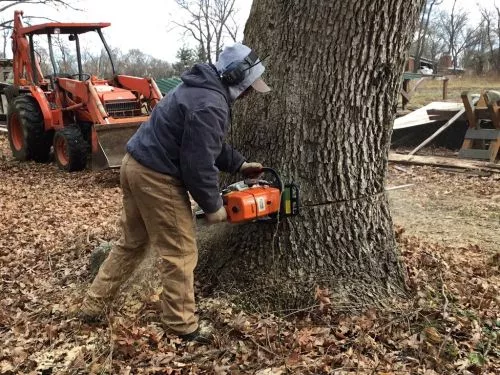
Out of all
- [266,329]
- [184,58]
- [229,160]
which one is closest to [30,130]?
[229,160]

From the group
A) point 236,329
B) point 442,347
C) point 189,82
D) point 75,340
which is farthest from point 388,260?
point 75,340

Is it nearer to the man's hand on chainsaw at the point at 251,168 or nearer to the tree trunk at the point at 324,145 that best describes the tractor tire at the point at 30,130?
the tree trunk at the point at 324,145

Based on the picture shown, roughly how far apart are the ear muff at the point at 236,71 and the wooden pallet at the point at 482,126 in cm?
817

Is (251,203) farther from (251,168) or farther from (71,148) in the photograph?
(71,148)

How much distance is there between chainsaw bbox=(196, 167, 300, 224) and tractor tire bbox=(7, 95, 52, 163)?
7886 mm

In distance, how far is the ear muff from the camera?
318 cm

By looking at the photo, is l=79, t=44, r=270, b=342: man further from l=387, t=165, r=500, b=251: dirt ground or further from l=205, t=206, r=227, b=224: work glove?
l=387, t=165, r=500, b=251: dirt ground

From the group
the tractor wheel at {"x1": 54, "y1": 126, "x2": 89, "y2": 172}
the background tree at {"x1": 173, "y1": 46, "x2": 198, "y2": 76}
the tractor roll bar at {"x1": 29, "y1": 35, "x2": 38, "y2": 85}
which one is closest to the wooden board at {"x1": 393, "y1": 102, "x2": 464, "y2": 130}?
the tractor wheel at {"x1": 54, "y1": 126, "x2": 89, "y2": 172}

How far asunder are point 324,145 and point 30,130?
326 inches

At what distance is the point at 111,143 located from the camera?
870 centimetres

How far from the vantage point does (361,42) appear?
3.41 meters

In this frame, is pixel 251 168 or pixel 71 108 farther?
pixel 71 108

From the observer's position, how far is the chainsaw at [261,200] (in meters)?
3.35

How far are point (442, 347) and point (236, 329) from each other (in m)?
1.29
